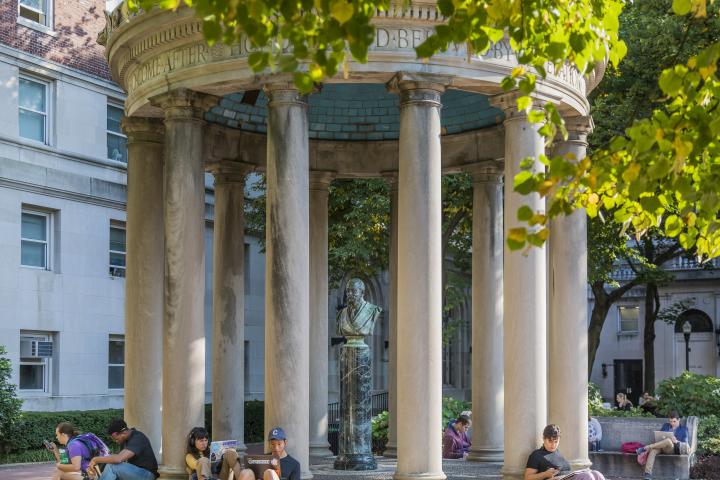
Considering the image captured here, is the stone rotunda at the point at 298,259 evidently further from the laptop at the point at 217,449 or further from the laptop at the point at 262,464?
the laptop at the point at 262,464

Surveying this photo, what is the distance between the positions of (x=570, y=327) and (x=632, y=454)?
6.27 meters

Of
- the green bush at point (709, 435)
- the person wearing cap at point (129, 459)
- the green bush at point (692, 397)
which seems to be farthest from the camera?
the green bush at point (692, 397)

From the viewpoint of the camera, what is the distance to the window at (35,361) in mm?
40312

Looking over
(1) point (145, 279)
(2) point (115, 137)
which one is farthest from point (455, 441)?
(2) point (115, 137)

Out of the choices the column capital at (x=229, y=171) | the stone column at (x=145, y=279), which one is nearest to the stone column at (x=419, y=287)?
the stone column at (x=145, y=279)

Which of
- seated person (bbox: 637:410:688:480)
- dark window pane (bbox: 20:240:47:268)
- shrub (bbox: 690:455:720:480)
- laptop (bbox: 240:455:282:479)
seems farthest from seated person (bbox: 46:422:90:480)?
dark window pane (bbox: 20:240:47:268)

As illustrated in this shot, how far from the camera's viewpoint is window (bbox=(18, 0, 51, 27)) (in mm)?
41219

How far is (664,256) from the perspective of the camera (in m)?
51.9

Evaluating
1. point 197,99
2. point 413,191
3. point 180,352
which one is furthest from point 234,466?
point 197,99

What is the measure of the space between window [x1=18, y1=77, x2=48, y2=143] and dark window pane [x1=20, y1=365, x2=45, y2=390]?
311 inches

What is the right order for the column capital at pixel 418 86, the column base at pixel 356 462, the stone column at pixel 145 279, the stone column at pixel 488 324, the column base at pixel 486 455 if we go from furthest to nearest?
the stone column at pixel 488 324 → the column base at pixel 486 455 → the column base at pixel 356 462 → the stone column at pixel 145 279 → the column capital at pixel 418 86

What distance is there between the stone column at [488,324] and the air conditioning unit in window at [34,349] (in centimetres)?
1909

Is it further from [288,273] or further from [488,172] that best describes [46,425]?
[288,273]

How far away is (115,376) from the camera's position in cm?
4444
